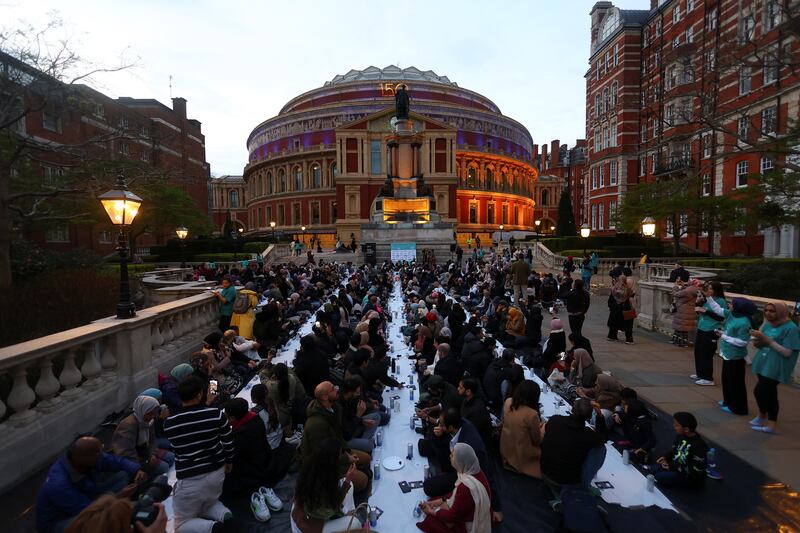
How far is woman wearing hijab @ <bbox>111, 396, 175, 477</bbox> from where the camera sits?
483 cm

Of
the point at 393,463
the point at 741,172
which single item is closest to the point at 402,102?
the point at 741,172

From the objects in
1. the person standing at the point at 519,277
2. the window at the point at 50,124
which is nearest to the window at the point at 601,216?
the person standing at the point at 519,277

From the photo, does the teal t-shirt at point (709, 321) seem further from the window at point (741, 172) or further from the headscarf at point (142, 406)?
the window at point (741, 172)

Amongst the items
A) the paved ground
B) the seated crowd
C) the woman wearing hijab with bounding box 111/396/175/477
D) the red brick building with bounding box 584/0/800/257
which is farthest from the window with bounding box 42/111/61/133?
the paved ground

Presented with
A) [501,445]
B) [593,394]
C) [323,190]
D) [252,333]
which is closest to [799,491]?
[593,394]

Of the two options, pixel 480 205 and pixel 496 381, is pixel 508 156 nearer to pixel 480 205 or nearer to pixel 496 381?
pixel 480 205

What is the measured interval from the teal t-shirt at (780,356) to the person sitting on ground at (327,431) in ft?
19.1

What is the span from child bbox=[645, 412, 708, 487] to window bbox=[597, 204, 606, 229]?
46081 mm

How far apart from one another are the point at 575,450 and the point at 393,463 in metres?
2.35

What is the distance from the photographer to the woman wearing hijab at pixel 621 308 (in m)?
11.0

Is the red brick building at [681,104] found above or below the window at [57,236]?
above

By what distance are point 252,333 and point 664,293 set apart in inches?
482

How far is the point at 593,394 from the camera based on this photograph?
6.83m

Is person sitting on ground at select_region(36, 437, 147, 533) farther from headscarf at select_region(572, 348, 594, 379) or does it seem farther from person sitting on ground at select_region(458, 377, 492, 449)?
headscarf at select_region(572, 348, 594, 379)
